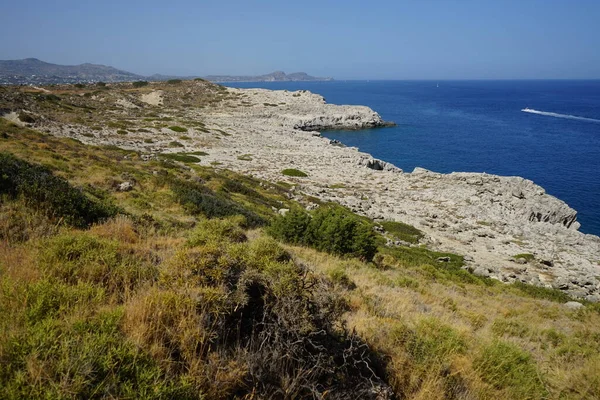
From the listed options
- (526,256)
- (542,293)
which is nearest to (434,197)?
(526,256)

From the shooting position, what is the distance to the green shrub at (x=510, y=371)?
5.03m

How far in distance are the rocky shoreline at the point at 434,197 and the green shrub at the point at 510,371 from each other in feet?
50.5

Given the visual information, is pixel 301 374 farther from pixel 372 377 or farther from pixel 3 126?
pixel 3 126

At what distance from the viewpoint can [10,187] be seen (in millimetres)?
8625

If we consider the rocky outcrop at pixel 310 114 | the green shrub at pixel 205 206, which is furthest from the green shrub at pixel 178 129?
the green shrub at pixel 205 206

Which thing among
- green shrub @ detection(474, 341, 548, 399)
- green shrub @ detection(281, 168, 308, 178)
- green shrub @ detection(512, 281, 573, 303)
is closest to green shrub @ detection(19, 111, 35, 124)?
green shrub @ detection(281, 168, 308, 178)

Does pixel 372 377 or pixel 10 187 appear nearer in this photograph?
pixel 372 377

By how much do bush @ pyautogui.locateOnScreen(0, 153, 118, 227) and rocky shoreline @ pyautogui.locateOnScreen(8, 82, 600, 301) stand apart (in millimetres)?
19202

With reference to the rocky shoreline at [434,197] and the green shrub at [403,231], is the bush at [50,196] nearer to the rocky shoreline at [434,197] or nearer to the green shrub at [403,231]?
the rocky shoreline at [434,197]

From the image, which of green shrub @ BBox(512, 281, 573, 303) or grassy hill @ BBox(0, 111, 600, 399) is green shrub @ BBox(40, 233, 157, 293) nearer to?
grassy hill @ BBox(0, 111, 600, 399)

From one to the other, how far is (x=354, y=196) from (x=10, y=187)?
27748 millimetres

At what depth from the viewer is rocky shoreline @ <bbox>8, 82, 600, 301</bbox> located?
22.3 meters

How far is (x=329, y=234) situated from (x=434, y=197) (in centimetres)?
2408

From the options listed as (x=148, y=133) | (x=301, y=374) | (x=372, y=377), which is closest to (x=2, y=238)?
(x=301, y=374)
